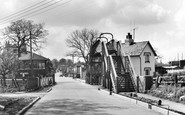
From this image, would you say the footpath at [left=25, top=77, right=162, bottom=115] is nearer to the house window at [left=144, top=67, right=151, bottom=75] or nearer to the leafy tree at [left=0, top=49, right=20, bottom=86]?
the leafy tree at [left=0, top=49, right=20, bottom=86]

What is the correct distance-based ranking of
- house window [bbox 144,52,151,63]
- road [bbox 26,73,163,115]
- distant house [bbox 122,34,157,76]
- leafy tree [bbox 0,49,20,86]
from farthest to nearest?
1. house window [bbox 144,52,151,63]
2. distant house [bbox 122,34,157,76]
3. leafy tree [bbox 0,49,20,86]
4. road [bbox 26,73,163,115]

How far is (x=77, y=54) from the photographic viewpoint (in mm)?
77500

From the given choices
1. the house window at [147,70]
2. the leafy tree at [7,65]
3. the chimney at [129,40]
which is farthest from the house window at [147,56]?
the leafy tree at [7,65]

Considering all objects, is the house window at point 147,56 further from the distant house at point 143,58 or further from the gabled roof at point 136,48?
the gabled roof at point 136,48

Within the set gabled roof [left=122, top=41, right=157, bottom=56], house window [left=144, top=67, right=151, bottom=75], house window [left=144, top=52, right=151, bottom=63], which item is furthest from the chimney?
house window [left=144, top=67, right=151, bottom=75]

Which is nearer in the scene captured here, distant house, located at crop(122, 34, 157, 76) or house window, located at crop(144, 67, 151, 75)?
distant house, located at crop(122, 34, 157, 76)

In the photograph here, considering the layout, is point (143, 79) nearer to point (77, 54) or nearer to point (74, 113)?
point (74, 113)

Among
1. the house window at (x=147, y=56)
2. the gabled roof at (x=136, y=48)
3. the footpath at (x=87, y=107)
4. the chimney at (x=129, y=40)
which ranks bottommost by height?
the footpath at (x=87, y=107)

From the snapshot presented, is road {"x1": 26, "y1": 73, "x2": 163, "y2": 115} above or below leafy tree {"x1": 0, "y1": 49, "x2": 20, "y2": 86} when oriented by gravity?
below

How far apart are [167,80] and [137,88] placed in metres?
4.61

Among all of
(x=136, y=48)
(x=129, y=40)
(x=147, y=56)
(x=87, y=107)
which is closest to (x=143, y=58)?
(x=147, y=56)

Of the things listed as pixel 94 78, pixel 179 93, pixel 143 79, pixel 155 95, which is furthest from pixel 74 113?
pixel 94 78

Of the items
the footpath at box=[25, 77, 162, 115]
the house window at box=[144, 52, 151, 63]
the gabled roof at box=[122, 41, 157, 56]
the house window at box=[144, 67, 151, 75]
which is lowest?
the footpath at box=[25, 77, 162, 115]

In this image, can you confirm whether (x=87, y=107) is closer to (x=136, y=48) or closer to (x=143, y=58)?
(x=143, y=58)
